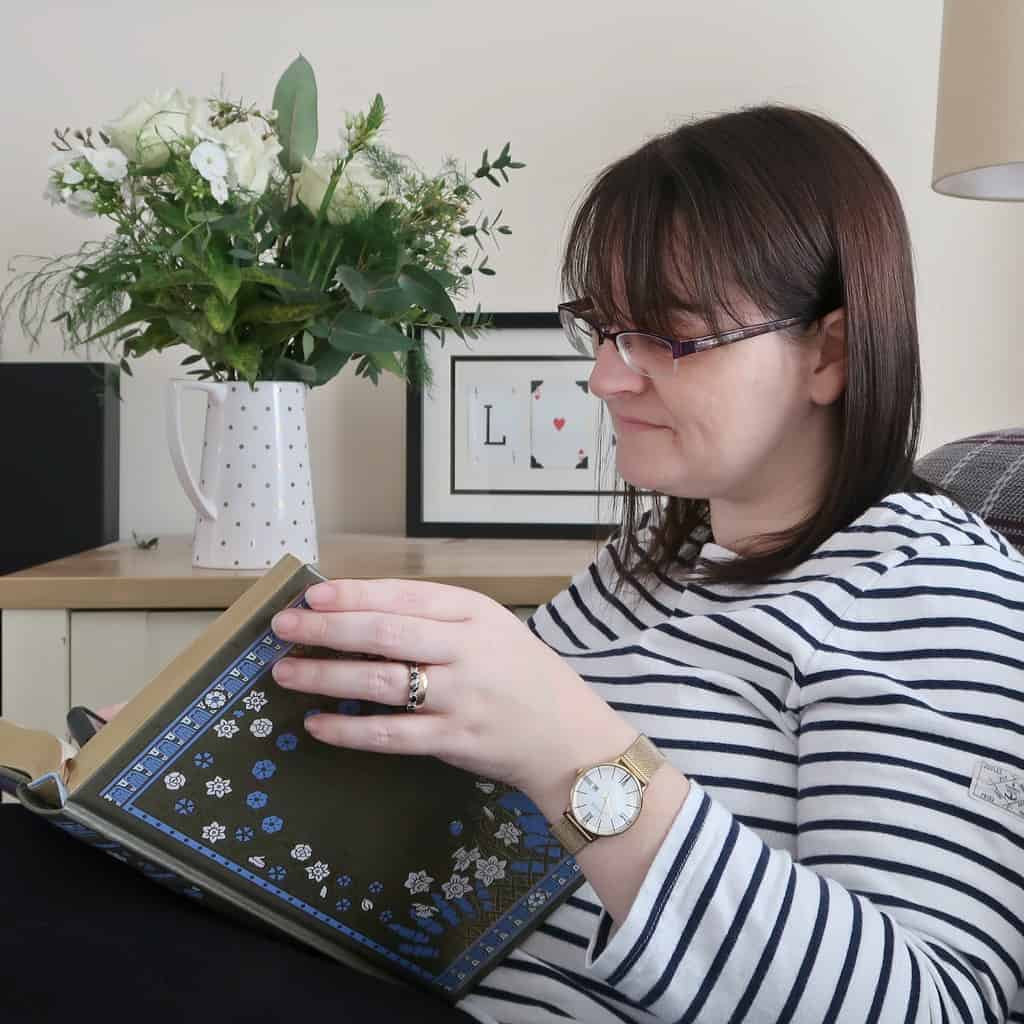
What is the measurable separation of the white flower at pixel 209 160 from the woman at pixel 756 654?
472 millimetres

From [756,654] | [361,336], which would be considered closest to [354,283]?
[361,336]

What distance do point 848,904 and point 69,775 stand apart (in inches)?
14.1

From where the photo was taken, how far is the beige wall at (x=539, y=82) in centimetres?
167

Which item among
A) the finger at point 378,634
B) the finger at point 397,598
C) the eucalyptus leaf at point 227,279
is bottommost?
the finger at point 378,634

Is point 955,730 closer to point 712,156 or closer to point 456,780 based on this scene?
point 456,780

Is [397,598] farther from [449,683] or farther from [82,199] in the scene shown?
[82,199]

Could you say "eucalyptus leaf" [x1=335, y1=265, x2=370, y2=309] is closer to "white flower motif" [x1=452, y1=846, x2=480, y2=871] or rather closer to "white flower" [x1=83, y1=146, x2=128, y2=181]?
"white flower" [x1=83, y1=146, x2=128, y2=181]

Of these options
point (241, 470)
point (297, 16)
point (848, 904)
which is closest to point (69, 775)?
point (848, 904)

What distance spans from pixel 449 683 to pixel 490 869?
166mm

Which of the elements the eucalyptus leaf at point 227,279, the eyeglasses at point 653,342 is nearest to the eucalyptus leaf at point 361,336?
the eucalyptus leaf at point 227,279

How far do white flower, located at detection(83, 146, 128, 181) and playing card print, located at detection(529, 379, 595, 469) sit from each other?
59 cm

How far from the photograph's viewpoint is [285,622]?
1.73ft

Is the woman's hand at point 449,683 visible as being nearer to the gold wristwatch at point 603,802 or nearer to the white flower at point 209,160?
the gold wristwatch at point 603,802

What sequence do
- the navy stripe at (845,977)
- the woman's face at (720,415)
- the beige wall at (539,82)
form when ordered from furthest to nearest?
the beige wall at (539,82)
the woman's face at (720,415)
the navy stripe at (845,977)
